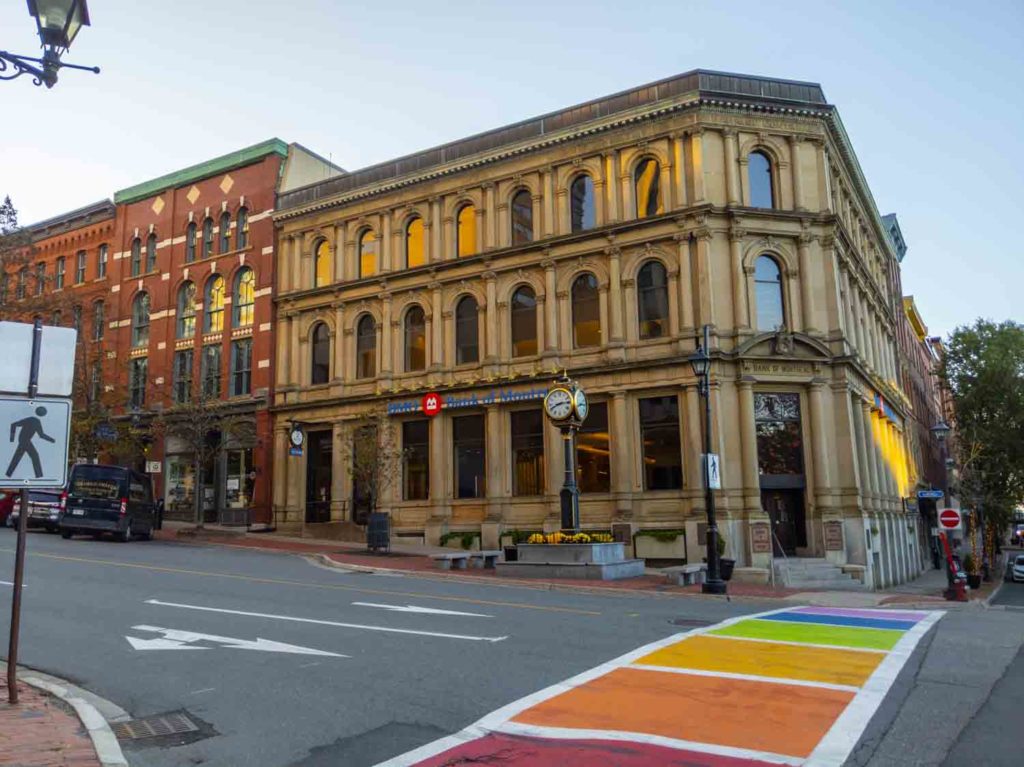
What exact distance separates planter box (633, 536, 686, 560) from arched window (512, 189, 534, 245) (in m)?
12.2

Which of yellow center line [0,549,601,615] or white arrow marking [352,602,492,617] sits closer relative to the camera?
white arrow marking [352,602,492,617]

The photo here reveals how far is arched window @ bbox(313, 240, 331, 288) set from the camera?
3606cm

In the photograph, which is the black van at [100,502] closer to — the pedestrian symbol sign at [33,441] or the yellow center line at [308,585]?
the yellow center line at [308,585]

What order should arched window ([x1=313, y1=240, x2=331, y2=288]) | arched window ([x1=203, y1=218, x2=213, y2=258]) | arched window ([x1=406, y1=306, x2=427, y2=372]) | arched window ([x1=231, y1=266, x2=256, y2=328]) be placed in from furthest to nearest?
arched window ([x1=203, y1=218, x2=213, y2=258]) < arched window ([x1=231, y1=266, x2=256, y2=328]) < arched window ([x1=313, y1=240, x2=331, y2=288]) < arched window ([x1=406, y1=306, x2=427, y2=372])

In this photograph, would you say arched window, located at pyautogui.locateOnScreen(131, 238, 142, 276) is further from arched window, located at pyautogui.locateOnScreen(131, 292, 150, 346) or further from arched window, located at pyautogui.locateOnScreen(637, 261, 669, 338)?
arched window, located at pyautogui.locateOnScreen(637, 261, 669, 338)

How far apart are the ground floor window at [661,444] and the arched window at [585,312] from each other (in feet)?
10.6

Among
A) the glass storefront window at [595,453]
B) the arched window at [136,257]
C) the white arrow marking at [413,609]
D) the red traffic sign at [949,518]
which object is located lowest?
the white arrow marking at [413,609]

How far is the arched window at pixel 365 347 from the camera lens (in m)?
34.3

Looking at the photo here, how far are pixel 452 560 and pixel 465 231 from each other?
15.0m

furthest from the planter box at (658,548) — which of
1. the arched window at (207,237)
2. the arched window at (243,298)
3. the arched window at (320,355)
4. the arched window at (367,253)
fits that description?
the arched window at (207,237)

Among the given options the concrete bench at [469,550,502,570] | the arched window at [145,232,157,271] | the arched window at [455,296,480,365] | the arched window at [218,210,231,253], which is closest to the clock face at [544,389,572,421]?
the concrete bench at [469,550,502,570]

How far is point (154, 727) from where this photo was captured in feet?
23.0

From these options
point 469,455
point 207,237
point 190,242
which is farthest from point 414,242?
point 190,242

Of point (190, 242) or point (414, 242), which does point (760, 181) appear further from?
point (190, 242)
